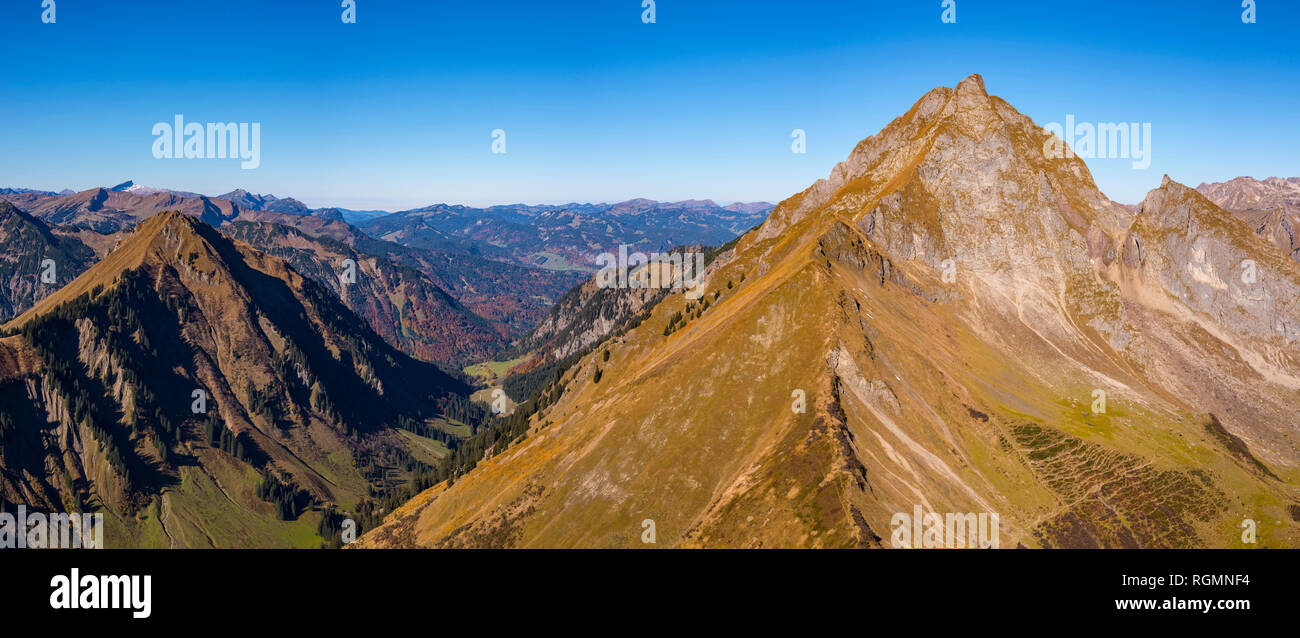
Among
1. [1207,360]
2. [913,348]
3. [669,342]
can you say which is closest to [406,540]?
[669,342]

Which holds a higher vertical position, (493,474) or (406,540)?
(493,474)

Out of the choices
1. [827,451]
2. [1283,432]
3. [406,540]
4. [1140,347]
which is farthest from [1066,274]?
[406,540]

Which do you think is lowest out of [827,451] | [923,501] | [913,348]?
[923,501]
